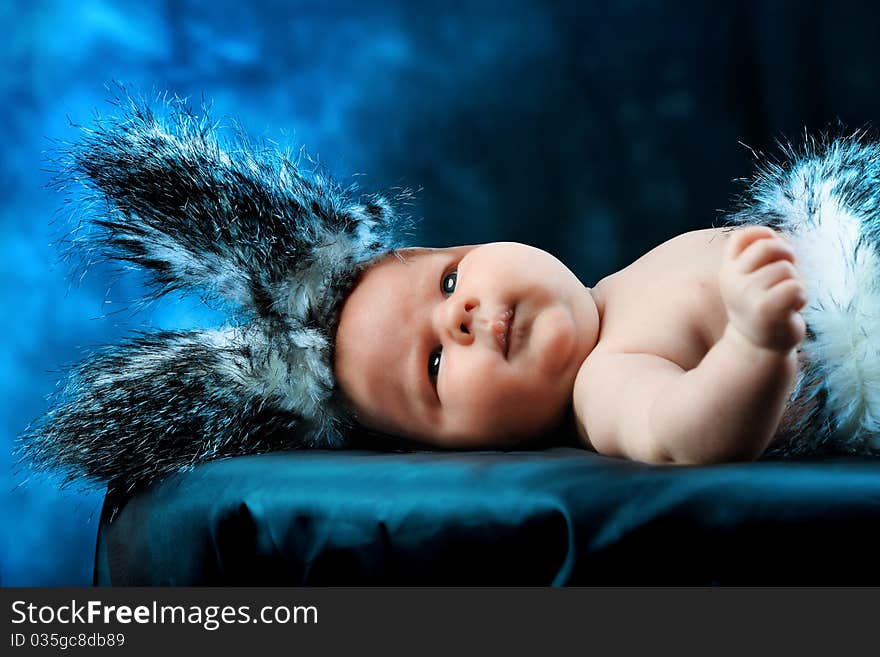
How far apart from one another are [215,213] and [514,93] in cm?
98

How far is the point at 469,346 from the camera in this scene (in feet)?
4.30

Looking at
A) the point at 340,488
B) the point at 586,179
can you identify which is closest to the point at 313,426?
the point at 340,488

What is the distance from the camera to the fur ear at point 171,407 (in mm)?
1247

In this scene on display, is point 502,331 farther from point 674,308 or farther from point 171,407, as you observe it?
point 171,407

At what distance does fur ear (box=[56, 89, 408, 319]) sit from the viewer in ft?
4.38

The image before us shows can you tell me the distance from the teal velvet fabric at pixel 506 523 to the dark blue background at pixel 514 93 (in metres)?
0.92

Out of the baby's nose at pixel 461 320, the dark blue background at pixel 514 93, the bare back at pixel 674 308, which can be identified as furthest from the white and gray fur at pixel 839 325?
the dark blue background at pixel 514 93

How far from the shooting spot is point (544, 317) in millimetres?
1307

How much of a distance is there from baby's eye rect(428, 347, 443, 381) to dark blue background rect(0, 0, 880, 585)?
2.40 feet

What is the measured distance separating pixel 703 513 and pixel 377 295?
0.63m

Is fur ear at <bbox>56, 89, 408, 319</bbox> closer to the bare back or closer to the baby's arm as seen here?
the bare back

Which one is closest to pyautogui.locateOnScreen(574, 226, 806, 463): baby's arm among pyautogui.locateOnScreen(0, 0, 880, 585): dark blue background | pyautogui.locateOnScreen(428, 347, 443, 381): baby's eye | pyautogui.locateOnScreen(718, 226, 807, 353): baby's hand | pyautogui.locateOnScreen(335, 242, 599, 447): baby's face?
pyautogui.locateOnScreen(718, 226, 807, 353): baby's hand

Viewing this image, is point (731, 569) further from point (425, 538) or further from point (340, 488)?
point (340, 488)

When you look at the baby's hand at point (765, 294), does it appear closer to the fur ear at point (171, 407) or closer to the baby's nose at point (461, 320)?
the baby's nose at point (461, 320)
